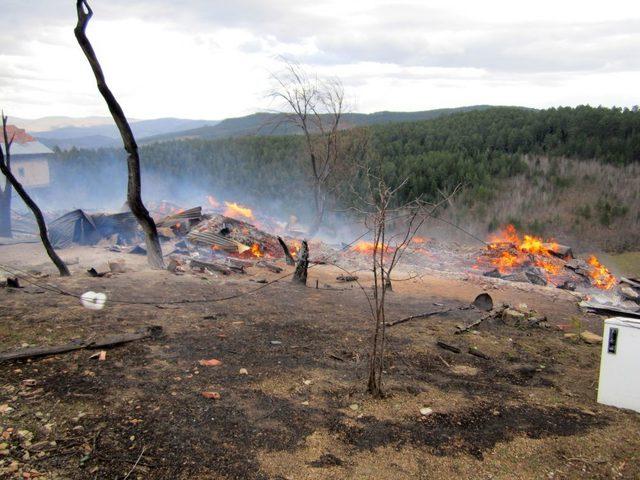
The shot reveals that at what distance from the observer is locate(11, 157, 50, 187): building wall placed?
3488 centimetres

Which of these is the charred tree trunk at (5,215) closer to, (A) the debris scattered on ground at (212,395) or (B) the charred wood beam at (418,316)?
(B) the charred wood beam at (418,316)

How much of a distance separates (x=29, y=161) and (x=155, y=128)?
8482 centimetres

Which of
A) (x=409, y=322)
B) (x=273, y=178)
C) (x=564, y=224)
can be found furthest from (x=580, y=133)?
(x=409, y=322)

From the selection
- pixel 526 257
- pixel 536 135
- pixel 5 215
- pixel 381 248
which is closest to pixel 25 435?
pixel 381 248

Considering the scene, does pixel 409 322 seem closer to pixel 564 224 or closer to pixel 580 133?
pixel 564 224

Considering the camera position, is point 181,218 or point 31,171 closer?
point 181,218

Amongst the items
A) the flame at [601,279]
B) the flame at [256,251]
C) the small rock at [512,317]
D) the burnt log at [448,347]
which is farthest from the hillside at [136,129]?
the burnt log at [448,347]

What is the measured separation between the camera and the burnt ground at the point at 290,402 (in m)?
4.84

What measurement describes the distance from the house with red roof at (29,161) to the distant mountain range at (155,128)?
8752mm

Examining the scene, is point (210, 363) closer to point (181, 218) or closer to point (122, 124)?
point (122, 124)

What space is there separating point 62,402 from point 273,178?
28.7 meters

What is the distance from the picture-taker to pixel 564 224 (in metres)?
23.4

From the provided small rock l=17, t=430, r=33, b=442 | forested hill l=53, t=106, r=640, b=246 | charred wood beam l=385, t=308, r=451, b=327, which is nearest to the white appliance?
charred wood beam l=385, t=308, r=451, b=327

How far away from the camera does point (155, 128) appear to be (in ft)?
381
